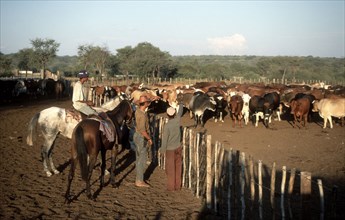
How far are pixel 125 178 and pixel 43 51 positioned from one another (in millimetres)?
57461

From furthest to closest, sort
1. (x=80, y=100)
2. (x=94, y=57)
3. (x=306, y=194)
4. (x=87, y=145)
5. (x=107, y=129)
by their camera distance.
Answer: (x=94, y=57), (x=80, y=100), (x=107, y=129), (x=87, y=145), (x=306, y=194)

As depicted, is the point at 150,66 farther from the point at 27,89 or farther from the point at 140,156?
the point at 140,156

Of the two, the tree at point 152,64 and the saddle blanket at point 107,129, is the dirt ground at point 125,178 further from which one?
the tree at point 152,64

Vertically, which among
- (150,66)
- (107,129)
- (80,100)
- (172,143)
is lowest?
(172,143)

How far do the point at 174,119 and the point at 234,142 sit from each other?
7.12 m

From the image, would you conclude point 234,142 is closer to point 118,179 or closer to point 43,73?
point 118,179

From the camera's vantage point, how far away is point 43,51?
60.2 m

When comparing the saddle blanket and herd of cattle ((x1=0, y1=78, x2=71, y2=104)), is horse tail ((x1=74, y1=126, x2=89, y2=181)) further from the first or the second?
herd of cattle ((x1=0, y1=78, x2=71, y2=104))

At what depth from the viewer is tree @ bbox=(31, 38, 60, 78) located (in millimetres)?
59656

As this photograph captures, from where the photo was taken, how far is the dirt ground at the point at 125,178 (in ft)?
21.7

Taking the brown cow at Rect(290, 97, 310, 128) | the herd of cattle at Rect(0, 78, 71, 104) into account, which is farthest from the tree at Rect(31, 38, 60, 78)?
the brown cow at Rect(290, 97, 310, 128)

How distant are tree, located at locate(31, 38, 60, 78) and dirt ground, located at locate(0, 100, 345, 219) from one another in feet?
154

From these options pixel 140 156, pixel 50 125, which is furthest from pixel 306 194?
pixel 50 125

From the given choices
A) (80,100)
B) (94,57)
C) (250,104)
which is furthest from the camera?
(94,57)
